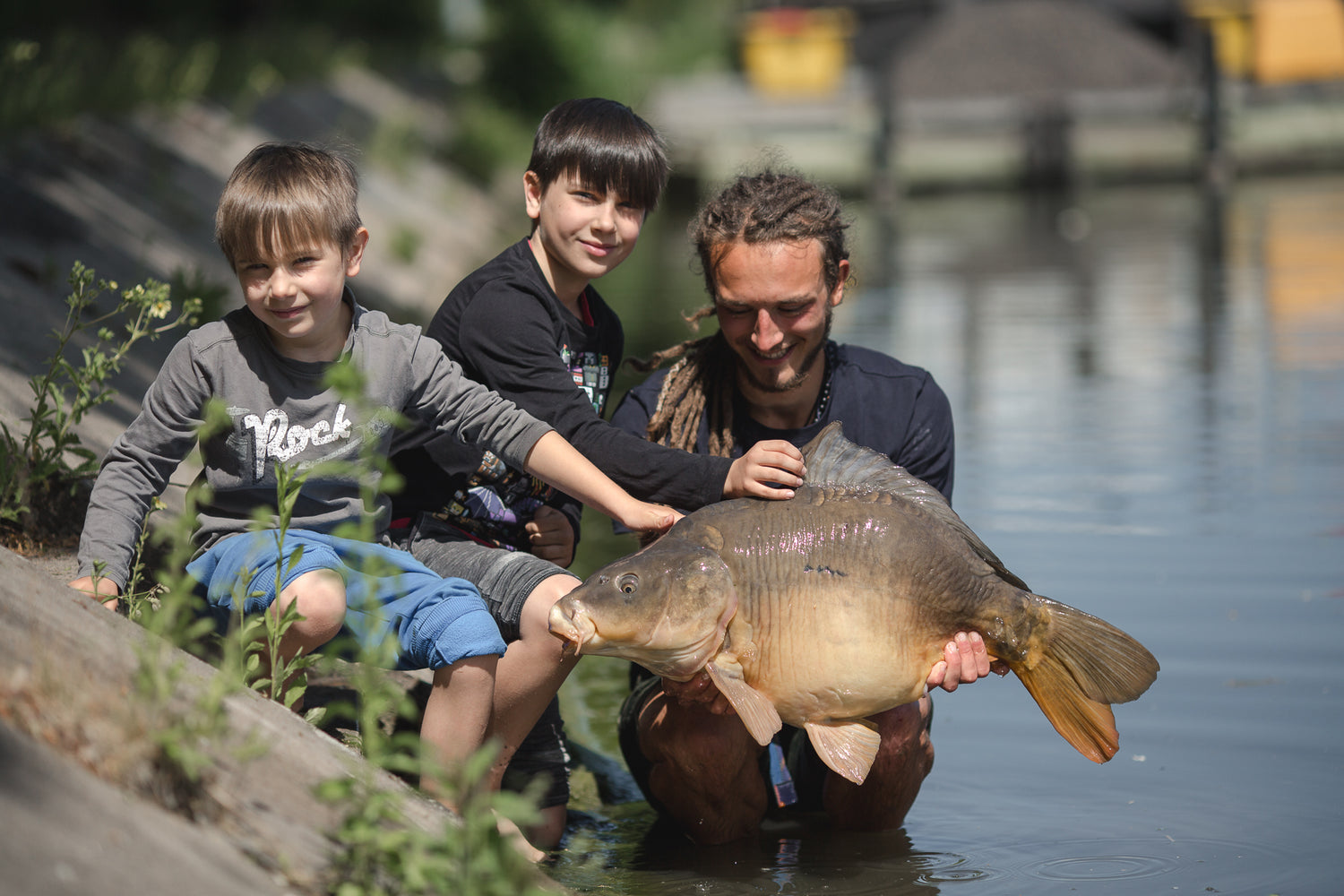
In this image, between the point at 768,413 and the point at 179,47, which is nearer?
the point at 768,413

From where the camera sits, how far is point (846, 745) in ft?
12.3

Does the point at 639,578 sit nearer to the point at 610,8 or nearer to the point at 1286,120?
the point at 1286,120

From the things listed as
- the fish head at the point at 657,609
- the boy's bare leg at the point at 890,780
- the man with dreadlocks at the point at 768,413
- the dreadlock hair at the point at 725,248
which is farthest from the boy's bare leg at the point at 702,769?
the dreadlock hair at the point at 725,248

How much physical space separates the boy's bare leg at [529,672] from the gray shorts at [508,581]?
39 mm

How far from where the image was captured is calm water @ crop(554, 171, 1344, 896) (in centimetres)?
409

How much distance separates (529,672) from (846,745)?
2.68ft

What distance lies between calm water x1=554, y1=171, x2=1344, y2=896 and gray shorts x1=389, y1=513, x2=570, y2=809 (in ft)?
0.82

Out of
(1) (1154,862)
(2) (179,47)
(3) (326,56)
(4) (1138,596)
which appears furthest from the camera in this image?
(3) (326,56)

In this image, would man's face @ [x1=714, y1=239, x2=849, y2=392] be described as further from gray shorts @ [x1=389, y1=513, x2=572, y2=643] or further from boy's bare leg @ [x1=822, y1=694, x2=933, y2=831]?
boy's bare leg @ [x1=822, y1=694, x2=933, y2=831]

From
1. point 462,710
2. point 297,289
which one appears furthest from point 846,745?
point 297,289

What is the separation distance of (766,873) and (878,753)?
1.50 feet

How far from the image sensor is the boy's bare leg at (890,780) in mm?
4191

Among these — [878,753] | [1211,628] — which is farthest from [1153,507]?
[878,753]

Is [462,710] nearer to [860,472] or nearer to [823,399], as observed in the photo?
[860,472]
